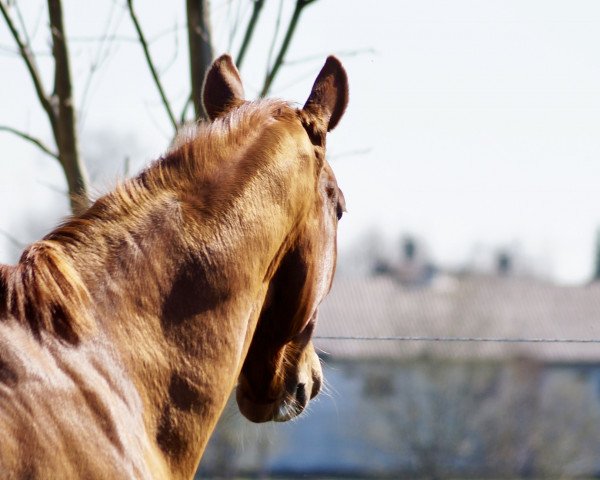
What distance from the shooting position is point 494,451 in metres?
36.3

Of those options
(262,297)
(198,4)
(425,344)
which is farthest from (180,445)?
(425,344)

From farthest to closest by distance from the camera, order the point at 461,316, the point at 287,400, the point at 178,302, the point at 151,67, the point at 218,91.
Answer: the point at 461,316, the point at 151,67, the point at 218,91, the point at 287,400, the point at 178,302

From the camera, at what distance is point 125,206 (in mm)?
3150

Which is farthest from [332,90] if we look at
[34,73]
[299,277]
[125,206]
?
[34,73]

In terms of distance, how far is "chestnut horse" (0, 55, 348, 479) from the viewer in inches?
108

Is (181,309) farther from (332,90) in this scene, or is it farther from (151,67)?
(151,67)

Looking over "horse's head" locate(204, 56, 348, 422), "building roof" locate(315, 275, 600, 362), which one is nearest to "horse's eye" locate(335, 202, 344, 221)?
"horse's head" locate(204, 56, 348, 422)

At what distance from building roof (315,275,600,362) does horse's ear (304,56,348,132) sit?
1352 inches

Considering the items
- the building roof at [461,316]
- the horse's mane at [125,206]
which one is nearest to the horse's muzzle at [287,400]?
the horse's mane at [125,206]

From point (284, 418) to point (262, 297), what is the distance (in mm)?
546

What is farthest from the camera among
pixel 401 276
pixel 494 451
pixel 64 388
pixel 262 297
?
pixel 401 276

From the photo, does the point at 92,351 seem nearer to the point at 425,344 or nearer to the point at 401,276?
the point at 425,344

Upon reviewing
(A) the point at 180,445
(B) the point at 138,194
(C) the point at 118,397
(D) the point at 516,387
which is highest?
(B) the point at 138,194

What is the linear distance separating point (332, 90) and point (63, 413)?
5.06 feet
